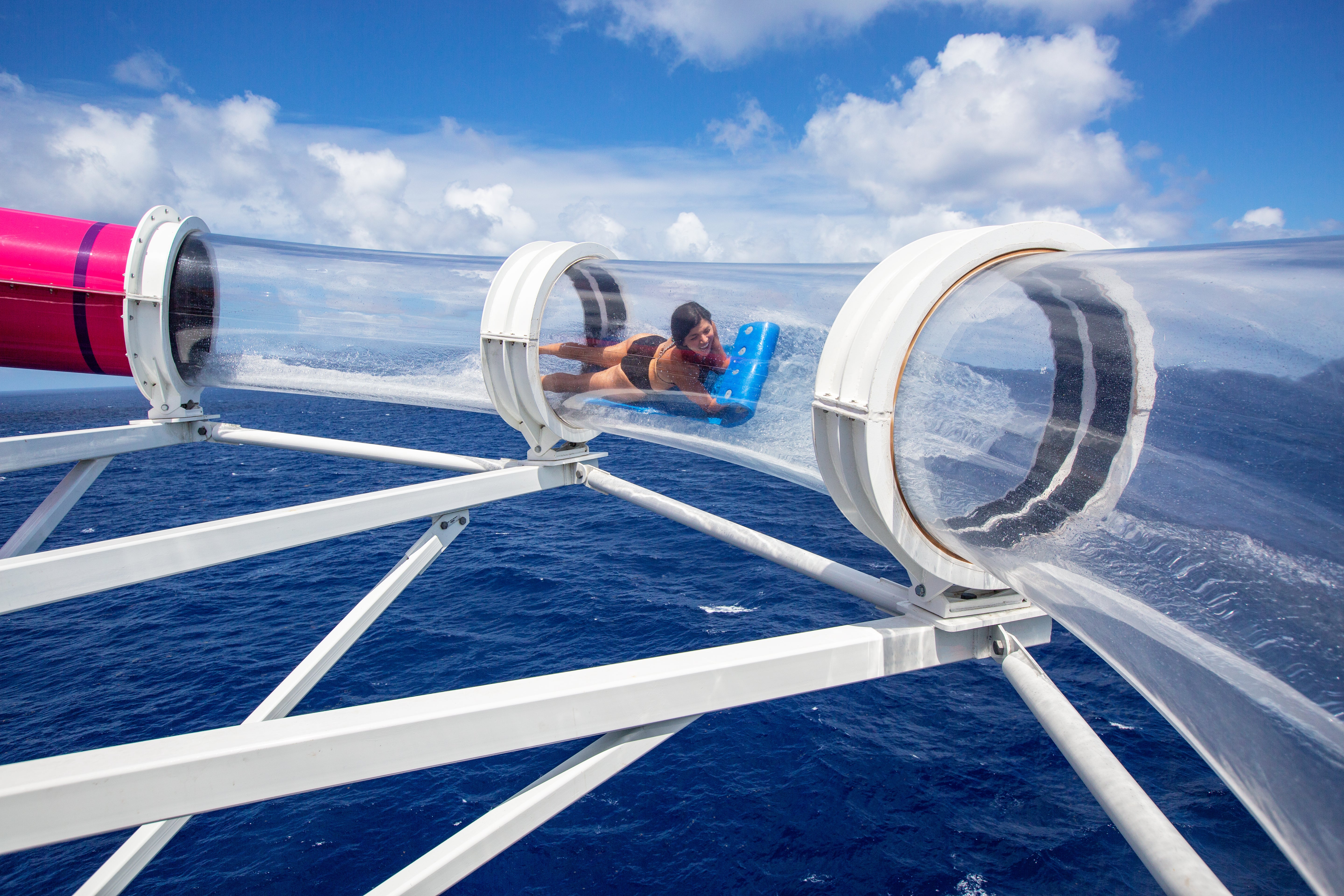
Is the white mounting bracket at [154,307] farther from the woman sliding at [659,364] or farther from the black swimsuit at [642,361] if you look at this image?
the black swimsuit at [642,361]

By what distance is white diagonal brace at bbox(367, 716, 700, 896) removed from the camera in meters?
3.04

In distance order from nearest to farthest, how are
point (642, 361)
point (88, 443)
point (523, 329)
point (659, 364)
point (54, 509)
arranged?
point (659, 364)
point (642, 361)
point (523, 329)
point (88, 443)
point (54, 509)

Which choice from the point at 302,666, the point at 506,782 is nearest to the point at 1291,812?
the point at 302,666

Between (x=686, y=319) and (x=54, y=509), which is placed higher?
(x=686, y=319)

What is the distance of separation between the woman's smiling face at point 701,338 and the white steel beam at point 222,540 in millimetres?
1852

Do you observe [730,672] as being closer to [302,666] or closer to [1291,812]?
[1291,812]

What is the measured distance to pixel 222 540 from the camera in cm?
435

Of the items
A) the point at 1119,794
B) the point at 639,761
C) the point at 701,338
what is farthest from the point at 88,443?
the point at 639,761

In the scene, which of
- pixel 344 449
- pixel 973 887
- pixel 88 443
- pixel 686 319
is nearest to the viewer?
pixel 686 319

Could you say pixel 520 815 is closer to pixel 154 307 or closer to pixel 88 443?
pixel 88 443

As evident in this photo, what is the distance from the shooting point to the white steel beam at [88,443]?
19.9 feet

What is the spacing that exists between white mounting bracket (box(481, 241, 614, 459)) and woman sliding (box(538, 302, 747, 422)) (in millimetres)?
172

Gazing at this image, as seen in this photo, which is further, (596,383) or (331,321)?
(331,321)

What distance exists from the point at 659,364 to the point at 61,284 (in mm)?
5938
